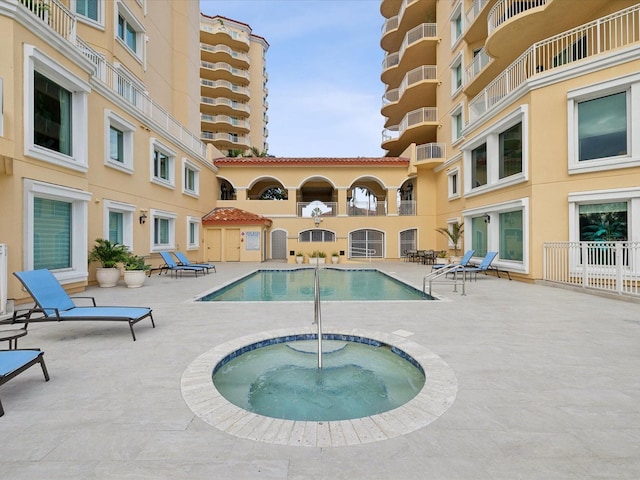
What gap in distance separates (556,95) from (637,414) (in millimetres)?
11305

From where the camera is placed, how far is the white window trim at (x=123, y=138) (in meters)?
11.4

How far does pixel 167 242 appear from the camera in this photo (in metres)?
16.4

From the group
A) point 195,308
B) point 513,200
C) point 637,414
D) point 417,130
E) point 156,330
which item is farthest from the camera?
point 417,130

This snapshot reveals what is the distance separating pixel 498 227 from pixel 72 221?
1544cm

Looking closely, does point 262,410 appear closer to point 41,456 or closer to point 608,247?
point 41,456

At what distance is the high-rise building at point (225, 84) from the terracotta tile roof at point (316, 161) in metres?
17.7

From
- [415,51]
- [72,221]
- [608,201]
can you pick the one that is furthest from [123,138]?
[415,51]

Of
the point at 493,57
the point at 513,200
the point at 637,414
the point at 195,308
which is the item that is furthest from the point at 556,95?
the point at 195,308

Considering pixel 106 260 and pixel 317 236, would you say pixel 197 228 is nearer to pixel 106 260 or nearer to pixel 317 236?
pixel 317 236

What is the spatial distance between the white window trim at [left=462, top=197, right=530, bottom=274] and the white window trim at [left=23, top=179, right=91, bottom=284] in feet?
46.9

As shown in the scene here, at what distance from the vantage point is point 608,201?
33.1 feet

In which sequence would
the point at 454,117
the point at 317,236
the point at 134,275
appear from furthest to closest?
the point at 317,236
the point at 454,117
the point at 134,275

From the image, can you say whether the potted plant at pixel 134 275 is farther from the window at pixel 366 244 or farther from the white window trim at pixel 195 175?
the window at pixel 366 244

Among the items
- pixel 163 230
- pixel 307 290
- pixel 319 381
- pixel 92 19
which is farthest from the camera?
pixel 163 230
